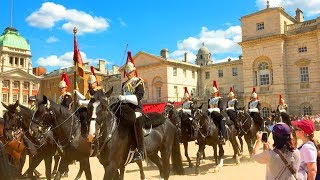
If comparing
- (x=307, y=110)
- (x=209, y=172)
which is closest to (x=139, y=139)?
(x=209, y=172)

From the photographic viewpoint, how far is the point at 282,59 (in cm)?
4303

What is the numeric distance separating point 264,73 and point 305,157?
41.6 meters

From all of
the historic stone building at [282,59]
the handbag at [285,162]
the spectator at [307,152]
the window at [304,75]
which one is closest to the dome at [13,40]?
the historic stone building at [282,59]

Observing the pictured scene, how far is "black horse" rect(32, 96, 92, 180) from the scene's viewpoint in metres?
8.77

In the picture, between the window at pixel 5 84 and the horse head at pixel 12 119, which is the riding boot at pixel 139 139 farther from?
the window at pixel 5 84

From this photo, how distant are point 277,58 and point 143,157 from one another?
38867 mm

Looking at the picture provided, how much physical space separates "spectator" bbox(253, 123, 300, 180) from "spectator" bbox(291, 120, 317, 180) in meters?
0.45

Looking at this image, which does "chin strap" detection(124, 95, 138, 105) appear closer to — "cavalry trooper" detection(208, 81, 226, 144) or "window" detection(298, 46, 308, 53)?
"cavalry trooper" detection(208, 81, 226, 144)

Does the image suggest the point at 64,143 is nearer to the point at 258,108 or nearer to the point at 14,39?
the point at 258,108

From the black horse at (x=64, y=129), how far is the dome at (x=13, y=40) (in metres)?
82.7

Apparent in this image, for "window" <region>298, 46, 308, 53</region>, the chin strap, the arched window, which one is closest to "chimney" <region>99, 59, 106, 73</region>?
the arched window

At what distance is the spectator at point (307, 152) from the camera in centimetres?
475

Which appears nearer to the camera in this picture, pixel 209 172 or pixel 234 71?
pixel 209 172

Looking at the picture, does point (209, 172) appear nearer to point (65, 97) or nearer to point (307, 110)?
point (65, 97)
